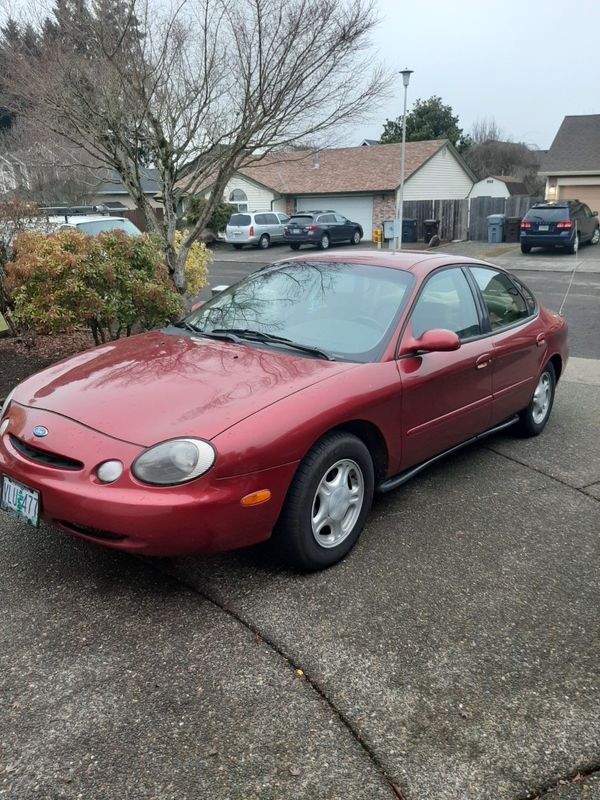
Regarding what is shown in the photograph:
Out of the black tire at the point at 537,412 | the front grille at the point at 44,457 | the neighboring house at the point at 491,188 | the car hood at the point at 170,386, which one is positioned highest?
the neighboring house at the point at 491,188

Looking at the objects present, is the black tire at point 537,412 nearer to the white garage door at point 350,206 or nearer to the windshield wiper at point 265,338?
the windshield wiper at point 265,338

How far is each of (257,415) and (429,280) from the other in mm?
1749

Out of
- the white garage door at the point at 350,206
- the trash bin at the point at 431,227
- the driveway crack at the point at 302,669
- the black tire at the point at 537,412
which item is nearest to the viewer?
the driveway crack at the point at 302,669

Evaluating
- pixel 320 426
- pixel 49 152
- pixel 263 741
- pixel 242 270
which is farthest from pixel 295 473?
pixel 242 270

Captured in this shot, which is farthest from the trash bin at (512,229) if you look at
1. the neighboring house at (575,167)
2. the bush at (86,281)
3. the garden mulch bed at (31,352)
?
the bush at (86,281)

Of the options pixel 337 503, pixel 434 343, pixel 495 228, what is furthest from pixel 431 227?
pixel 337 503

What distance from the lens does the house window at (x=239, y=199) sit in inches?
1388

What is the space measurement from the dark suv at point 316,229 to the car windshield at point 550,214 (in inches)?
328

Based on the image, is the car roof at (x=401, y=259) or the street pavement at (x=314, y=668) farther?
the car roof at (x=401, y=259)

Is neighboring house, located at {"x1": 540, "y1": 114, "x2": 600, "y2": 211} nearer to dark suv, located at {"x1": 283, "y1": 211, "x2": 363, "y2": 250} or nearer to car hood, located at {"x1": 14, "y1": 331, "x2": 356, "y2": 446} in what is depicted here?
dark suv, located at {"x1": 283, "y1": 211, "x2": 363, "y2": 250}

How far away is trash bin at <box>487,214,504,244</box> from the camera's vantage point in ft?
85.5

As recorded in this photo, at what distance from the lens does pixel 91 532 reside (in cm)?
285

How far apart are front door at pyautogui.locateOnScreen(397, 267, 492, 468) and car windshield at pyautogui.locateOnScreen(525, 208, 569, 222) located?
1897 cm

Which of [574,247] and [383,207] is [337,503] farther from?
[383,207]
